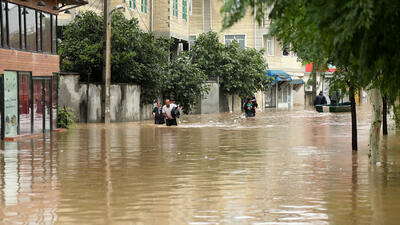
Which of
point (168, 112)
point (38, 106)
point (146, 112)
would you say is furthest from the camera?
point (146, 112)

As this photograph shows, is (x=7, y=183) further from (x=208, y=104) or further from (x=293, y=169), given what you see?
(x=208, y=104)

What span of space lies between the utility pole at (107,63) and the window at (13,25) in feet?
33.0

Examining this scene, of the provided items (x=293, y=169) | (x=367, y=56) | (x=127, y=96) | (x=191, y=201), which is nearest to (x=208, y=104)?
(x=127, y=96)

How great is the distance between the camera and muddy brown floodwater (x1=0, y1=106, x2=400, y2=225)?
432 inches

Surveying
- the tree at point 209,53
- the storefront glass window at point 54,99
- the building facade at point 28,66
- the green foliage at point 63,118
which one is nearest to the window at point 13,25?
the building facade at point 28,66

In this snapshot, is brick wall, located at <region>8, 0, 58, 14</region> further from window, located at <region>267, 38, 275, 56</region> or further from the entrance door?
window, located at <region>267, 38, 275, 56</region>

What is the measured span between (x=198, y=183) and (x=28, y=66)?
52.6 ft

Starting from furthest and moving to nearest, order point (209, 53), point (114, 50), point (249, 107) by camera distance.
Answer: point (209, 53) < point (249, 107) < point (114, 50)

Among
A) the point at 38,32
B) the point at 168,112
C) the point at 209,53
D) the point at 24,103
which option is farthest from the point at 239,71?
the point at 24,103

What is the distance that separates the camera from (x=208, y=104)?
5716 centimetres

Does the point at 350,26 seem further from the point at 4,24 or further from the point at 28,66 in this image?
the point at 28,66

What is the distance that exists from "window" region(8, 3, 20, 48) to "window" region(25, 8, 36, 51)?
904 millimetres

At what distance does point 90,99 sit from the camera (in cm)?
4028

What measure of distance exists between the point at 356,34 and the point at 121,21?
35655 millimetres
